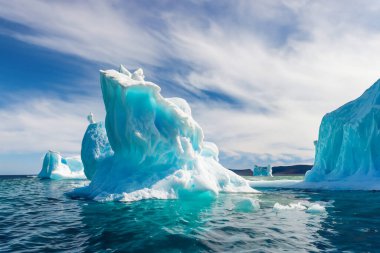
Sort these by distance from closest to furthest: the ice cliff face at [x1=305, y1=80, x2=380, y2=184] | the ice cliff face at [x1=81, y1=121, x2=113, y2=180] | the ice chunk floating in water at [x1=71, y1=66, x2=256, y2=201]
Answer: the ice chunk floating in water at [x1=71, y1=66, x2=256, y2=201], the ice cliff face at [x1=81, y1=121, x2=113, y2=180], the ice cliff face at [x1=305, y1=80, x2=380, y2=184]

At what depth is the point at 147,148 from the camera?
17953 mm

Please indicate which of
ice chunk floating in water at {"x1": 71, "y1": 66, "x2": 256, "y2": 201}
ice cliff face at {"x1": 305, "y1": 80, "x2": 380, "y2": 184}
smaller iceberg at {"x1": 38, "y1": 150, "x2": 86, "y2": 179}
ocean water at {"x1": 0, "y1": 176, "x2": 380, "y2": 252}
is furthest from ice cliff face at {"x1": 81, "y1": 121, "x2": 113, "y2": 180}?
smaller iceberg at {"x1": 38, "y1": 150, "x2": 86, "y2": 179}

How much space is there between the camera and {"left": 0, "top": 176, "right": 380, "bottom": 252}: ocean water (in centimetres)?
698

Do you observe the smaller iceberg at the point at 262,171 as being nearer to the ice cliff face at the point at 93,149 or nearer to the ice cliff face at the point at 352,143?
the ice cliff face at the point at 352,143

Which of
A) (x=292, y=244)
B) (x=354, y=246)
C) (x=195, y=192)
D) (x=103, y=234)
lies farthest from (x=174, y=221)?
(x=195, y=192)

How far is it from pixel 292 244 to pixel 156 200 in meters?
8.91

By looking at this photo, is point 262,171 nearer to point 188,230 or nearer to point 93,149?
point 93,149

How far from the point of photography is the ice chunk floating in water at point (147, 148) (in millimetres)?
16188

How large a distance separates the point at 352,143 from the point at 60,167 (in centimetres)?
4925

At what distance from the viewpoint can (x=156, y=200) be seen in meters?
15.2

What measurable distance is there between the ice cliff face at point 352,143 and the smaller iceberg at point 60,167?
144 ft

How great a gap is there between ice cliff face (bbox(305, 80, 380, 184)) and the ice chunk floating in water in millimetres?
14066

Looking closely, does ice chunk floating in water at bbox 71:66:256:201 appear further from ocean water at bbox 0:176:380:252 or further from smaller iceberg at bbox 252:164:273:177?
smaller iceberg at bbox 252:164:273:177

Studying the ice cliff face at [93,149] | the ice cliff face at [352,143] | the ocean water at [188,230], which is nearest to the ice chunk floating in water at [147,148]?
the ocean water at [188,230]
